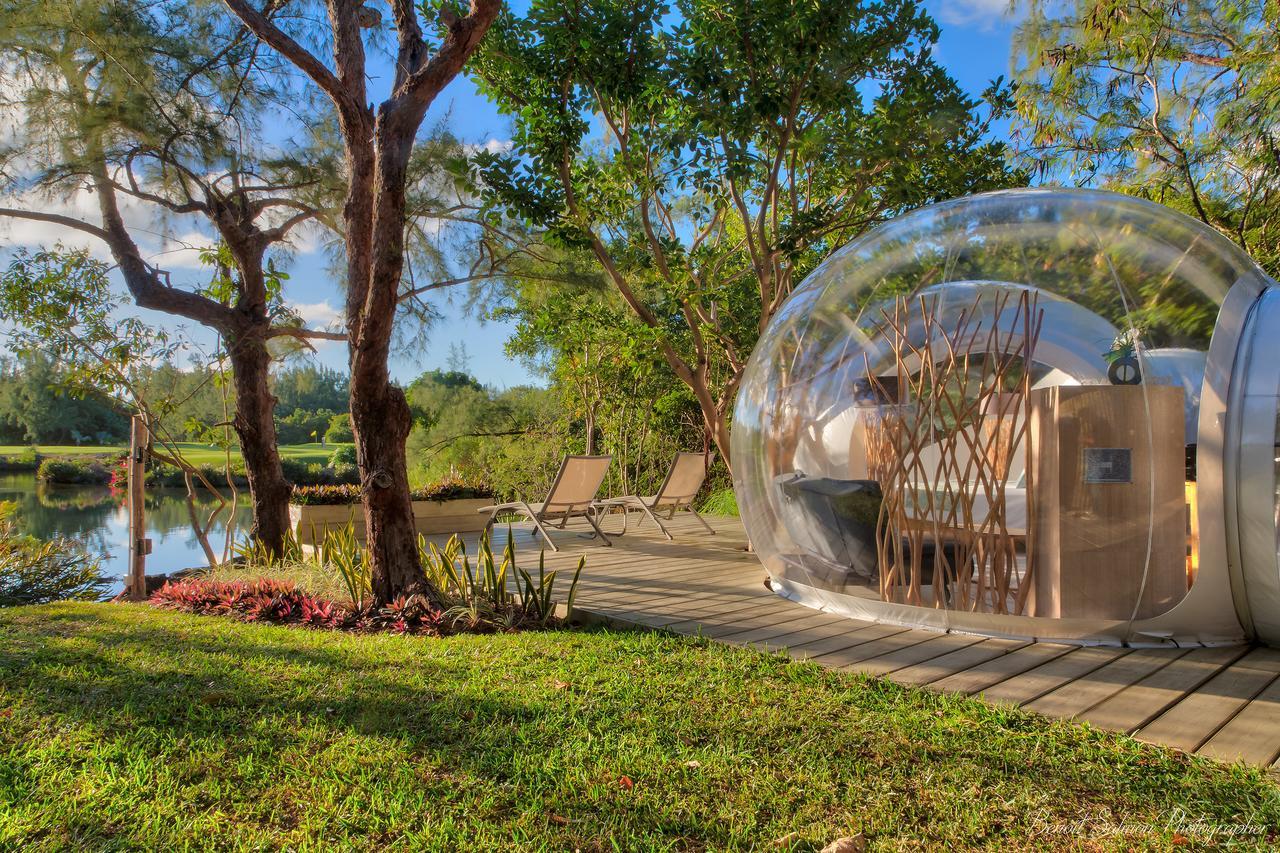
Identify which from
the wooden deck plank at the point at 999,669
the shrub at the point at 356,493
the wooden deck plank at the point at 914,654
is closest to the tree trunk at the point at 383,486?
the wooden deck plank at the point at 914,654

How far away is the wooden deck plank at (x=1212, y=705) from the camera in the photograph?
9.09ft

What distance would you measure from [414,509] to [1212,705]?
8.03 metres

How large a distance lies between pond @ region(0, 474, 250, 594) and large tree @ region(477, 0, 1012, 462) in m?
7.06

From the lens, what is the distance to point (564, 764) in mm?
2576

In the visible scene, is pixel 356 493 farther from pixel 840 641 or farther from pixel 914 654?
pixel 914 654


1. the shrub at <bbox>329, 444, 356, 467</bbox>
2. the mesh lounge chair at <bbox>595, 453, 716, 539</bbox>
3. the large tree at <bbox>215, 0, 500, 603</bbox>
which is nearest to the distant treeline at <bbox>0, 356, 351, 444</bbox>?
the shrub at <bbox>329, 444, 356, 467</bbox>

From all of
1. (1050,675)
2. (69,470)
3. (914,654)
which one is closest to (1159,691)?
(1050,675)

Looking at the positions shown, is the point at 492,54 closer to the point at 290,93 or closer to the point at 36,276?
the point at 290,93

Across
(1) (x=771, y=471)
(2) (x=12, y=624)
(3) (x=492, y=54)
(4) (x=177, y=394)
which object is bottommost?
(2) (x=12, y=624)

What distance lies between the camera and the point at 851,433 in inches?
182

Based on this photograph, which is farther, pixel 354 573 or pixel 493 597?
pixel 354 573

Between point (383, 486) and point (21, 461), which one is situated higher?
point (21, 461)

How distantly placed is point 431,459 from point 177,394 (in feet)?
28.7

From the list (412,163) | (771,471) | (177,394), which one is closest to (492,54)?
(412,163)
